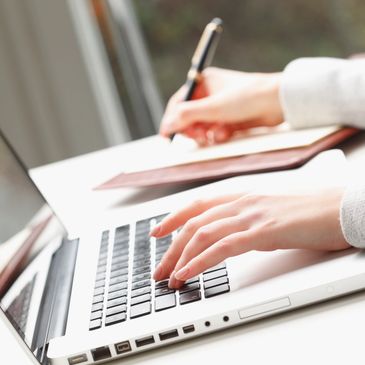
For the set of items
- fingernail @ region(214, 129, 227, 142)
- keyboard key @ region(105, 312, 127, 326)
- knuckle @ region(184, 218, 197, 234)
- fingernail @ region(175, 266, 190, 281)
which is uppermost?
knuckle @ region(184, 218, 197, 234)

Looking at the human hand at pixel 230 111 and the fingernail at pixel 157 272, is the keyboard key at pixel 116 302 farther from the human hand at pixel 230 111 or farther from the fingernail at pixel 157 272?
the human hand at pixel 230 111

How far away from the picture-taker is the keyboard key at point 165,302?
644 millimetres

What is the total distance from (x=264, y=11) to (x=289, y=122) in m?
1.45

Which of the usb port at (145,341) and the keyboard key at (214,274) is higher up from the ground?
the usb port at (145,341)

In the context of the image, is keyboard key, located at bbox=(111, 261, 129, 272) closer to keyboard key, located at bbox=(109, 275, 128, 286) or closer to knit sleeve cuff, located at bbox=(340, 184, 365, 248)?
keyboard key, located at bbox=(109, 275, 128, 286)

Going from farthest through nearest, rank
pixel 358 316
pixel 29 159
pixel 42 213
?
pixel 29 159 < pixel 42 213 < pixel 358 316

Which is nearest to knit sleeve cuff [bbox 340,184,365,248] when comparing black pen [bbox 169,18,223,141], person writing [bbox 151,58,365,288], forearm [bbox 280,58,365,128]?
person writing [bbox 151,58,365,288]

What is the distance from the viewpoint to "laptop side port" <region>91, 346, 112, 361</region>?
63 centimetres

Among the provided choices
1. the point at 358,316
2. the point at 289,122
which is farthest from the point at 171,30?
the point at 358,316

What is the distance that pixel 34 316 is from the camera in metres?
0.68

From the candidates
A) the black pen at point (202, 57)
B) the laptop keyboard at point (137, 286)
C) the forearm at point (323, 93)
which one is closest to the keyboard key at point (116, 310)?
the laptop keyboard at point (137, 286)

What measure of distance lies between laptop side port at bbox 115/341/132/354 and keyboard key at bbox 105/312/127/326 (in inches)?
1.0

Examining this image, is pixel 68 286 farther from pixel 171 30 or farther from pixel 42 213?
pixel 171 30

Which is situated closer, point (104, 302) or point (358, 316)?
point (358, 316)
